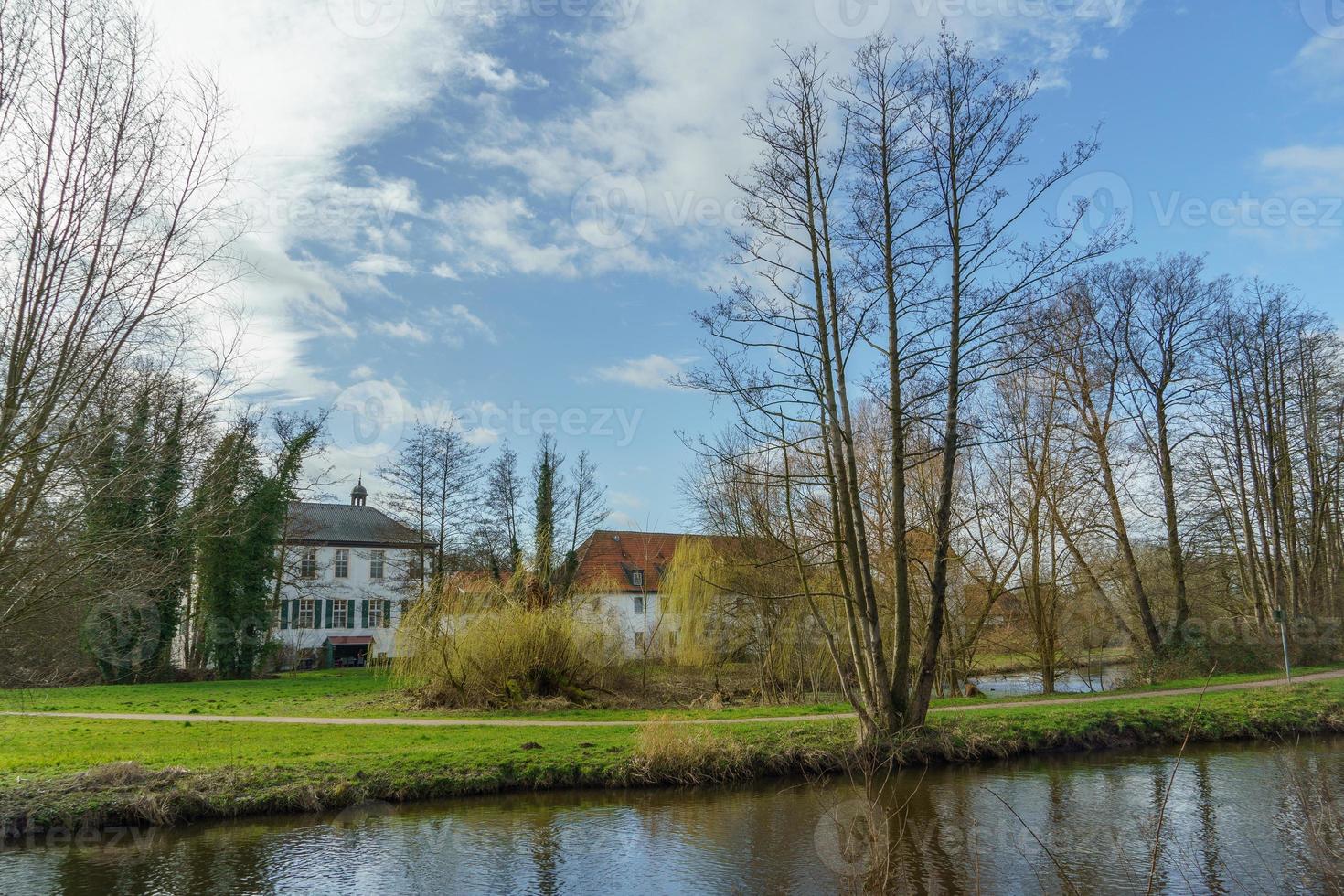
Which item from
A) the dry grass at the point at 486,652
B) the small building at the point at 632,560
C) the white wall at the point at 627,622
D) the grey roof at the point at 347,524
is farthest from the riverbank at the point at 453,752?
the grey roof at the point at 347,524

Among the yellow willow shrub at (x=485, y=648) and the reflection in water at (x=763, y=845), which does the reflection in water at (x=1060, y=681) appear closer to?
the yellow willow shrub at (x=485, y=648)

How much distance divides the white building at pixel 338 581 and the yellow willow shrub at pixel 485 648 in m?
18.6

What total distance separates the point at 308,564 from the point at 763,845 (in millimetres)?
38084

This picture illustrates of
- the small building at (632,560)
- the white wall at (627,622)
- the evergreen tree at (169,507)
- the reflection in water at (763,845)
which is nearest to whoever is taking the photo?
the evergreen tree at (169,507)


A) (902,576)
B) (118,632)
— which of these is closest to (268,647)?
(118,632)

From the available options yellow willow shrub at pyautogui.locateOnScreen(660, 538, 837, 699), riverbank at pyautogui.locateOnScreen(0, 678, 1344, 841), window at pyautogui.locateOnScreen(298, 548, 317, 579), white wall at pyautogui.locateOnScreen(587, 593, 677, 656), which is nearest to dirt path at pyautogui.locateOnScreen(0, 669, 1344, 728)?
riverbank at pyautogui.locateOnScreen(0, 678, 1344, 841)

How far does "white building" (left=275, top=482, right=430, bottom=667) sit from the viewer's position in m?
40.2

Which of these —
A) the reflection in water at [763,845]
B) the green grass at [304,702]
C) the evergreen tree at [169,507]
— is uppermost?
the evergreen tree at [169,507]

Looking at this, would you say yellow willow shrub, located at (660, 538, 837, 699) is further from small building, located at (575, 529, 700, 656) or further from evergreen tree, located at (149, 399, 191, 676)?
evergreen tree, located at (149, 399, 191, 676)

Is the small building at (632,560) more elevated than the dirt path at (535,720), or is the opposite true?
the small building at (632,560)

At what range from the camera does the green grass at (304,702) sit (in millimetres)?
18234

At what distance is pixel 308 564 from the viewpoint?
42844mm

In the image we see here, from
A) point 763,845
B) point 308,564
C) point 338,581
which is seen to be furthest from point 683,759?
point 338,581

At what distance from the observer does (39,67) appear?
6.92 meters
